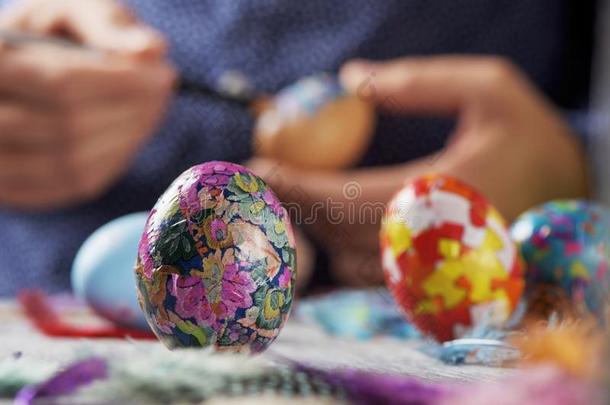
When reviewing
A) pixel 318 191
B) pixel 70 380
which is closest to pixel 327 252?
pixel 318 191

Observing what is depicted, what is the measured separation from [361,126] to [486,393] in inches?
39.1

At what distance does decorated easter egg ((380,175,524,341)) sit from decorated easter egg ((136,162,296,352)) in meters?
0.17

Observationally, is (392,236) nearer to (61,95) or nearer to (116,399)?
(116,399)

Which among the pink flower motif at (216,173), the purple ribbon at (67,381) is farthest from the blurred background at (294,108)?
the purple ribbon at (67,381)

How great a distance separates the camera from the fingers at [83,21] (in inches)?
57.5

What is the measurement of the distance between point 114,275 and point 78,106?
57 cm

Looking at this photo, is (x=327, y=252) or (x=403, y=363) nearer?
(x=403, y=363)

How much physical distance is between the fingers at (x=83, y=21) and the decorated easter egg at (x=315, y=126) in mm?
245

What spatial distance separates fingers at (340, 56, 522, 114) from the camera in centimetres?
137

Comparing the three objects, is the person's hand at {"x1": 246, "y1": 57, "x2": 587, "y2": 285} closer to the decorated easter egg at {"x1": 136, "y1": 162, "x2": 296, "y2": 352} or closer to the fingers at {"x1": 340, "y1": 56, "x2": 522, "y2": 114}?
the fingers at {"x1": 340, "y1": 56, "x2": 522, "y2": 114}

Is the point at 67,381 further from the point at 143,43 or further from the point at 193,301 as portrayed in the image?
the point at 143,43

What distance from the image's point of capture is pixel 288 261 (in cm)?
68

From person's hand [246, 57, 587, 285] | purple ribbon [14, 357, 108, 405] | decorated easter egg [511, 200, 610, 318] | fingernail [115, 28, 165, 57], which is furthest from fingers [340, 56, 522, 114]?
purple ribbon [14, 357, 108, 405]

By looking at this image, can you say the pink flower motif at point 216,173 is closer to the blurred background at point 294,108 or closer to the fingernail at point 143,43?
the blurred background at point 294,108
